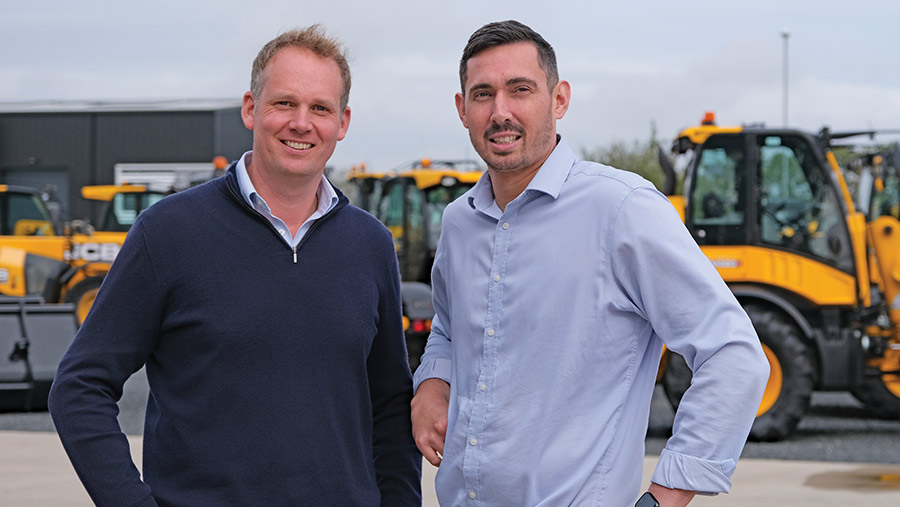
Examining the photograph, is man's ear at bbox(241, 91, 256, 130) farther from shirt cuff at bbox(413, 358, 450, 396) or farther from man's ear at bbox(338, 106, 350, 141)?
shirt cuff at bbox(413, 358, 450, 396)

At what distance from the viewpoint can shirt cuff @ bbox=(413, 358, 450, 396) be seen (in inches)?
110

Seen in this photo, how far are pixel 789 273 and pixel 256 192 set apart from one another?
7.44m

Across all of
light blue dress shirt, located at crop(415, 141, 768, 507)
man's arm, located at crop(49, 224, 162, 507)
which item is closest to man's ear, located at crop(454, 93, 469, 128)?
light blue dress shirt, located at crop(415, 141, 768, 507)

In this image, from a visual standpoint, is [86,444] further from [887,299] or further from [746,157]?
[887,299]

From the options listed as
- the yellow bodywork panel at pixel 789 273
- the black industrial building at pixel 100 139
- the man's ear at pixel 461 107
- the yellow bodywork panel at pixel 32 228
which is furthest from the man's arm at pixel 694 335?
the black industrial building at pixel 100 139

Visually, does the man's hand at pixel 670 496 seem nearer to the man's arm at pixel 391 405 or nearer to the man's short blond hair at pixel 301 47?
the man's arm at pixel 391 405

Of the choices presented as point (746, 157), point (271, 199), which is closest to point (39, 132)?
point (746, 157)

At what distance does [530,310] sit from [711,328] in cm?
39

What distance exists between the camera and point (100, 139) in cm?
3503

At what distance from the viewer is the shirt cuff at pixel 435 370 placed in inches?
110

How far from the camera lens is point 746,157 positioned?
30.9 ft

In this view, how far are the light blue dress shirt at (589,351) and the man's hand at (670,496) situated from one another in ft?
0.09

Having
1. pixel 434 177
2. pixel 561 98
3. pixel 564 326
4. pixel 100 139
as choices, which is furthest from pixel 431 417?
pixel 100 139

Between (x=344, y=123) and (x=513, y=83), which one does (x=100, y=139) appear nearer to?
(x=344, y=123)
